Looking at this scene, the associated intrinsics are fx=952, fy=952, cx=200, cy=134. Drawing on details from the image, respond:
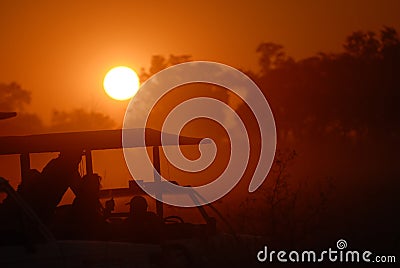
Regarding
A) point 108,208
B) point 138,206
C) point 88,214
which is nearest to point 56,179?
point 88,214

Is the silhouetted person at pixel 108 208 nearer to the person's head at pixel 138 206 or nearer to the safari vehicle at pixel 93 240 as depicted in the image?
the safari vehicle at pixel 93 240

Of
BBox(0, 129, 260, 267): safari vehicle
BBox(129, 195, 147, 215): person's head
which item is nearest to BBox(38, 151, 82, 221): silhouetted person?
BBox(0, 129, 260, 267): safari vehicle

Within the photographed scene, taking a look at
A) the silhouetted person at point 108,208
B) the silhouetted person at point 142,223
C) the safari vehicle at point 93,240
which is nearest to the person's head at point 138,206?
the silhouetted person at point 142,223

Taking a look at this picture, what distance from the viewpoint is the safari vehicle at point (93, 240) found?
24.1 feet

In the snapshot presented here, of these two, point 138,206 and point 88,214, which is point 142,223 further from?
point 88,214

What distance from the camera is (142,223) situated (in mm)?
9531

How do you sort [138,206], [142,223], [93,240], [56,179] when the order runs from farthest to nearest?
[138,206], [142,223], [56,179], [93,240]

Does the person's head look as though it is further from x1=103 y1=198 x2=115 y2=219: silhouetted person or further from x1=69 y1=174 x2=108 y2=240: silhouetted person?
x1=103 y1=198 x2=115 y2=219: silhouetted person

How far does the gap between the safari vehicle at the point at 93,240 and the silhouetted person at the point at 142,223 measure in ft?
0.44

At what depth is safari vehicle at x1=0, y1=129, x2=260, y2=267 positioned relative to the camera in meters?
7.36

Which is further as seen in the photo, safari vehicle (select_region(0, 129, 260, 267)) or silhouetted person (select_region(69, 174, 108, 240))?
silhouetted person (select_region(69, 174, 108, 240))

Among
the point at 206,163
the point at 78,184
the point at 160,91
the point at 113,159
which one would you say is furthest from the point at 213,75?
the point at 78,184

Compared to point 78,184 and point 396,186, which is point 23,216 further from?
point 396,186

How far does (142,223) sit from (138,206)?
0.26 m
